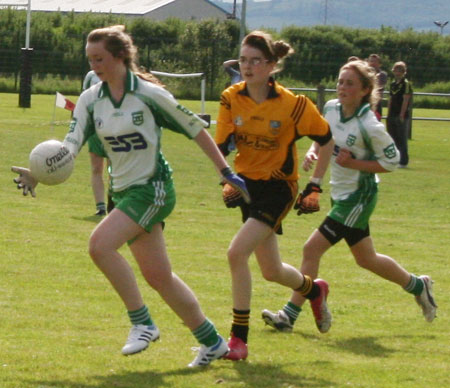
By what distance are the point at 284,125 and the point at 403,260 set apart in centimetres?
466

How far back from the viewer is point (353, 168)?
7676 millimetres

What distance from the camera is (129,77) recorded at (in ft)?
21.4

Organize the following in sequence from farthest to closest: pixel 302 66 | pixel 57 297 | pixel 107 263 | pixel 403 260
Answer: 1. pixel 302 66
2. pixel 403 260
3. pixel 57 297
4. pixel 107 263

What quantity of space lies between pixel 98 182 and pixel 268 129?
635cm

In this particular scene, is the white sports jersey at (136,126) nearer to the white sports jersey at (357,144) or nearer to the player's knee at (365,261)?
the white sports jersey at (357,144)

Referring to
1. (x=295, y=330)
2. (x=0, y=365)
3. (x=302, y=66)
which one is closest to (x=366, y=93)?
(x=295, y=330)

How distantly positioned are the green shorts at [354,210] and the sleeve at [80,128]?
205 cm

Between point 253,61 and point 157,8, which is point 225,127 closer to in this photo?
point 253,61

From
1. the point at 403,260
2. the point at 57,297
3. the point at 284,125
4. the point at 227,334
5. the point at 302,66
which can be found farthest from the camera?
the point at 302,66

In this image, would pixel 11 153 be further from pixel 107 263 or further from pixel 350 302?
pixel 107 263

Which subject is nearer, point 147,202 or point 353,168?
point 147,202

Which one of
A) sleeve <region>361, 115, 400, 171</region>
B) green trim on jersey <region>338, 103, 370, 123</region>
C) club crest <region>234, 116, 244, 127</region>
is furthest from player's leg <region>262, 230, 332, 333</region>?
club crest <region>234, 116, 244, 127</region>

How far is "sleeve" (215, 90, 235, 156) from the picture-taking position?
716 cm

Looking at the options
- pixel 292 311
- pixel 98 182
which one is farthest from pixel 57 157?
pixel 98 182
